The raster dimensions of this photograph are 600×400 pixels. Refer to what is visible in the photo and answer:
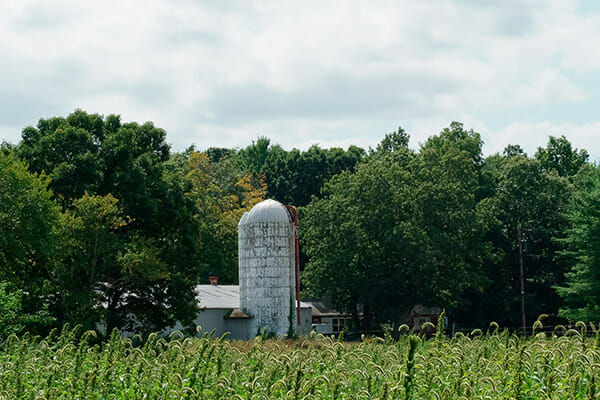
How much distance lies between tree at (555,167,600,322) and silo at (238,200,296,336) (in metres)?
17.4

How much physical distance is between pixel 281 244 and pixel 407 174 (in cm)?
1484

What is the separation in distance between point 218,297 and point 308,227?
10237mm

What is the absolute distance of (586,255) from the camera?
2010 inches

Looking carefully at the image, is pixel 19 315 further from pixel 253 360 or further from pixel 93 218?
pixel 253 360

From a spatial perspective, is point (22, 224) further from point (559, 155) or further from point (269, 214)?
point (559, 155)

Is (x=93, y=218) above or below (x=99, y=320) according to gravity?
above

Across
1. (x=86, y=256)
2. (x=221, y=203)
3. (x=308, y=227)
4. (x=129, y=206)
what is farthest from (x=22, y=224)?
(x=221, y=203)

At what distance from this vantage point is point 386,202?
182ft

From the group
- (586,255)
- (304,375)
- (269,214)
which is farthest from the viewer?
(586,255)

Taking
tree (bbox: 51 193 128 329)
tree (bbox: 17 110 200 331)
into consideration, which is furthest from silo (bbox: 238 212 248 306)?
tree (bbox: 51 193 128 329)

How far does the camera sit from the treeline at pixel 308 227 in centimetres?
3403

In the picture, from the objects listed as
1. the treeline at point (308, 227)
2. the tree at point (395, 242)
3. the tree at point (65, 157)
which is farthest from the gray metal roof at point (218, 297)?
the tree at point (65, 157)

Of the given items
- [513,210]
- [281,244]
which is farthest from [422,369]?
[513,210]

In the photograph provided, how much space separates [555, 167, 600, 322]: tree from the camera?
49.2m
